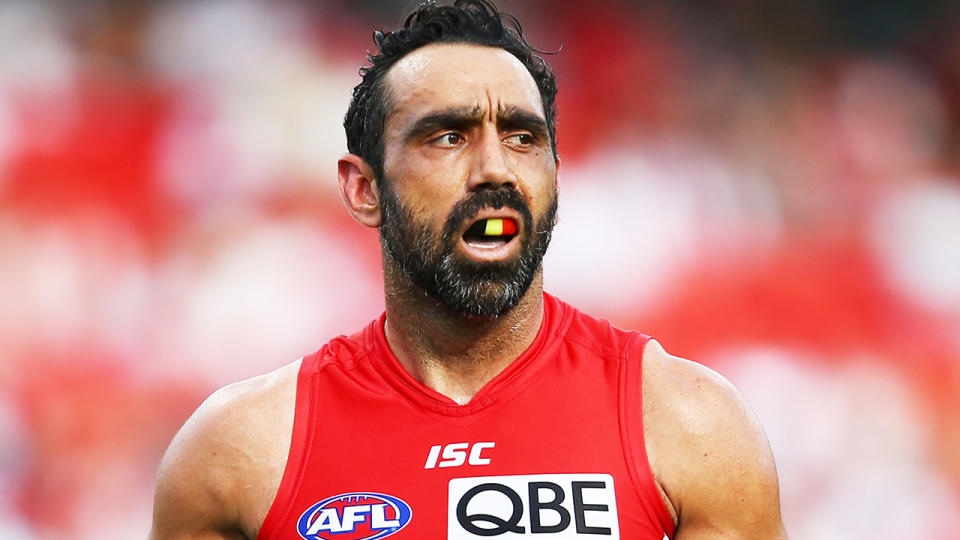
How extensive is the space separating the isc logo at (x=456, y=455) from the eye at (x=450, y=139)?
73 cm

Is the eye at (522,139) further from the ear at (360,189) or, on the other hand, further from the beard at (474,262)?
the ear at (360,189)

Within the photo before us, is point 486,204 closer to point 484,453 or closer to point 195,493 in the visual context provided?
point 484,453

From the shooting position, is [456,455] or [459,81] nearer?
[456,455]

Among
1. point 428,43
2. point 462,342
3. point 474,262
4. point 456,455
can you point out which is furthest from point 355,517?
point 428,43

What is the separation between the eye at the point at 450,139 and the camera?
288 centimetres

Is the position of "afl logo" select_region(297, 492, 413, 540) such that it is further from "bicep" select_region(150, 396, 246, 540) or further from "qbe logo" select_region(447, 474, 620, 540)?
"bicep" select_region(150, 396, 246, 540)

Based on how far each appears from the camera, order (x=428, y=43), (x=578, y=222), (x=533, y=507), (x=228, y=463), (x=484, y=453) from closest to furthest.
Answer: (x=533, y=507), (x=484, y=453), (x=228, y=463), (x=428, y=43), (x=578, y=222)

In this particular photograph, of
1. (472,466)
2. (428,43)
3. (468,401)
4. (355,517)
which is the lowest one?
(355,517)

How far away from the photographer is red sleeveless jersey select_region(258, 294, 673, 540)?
265 cm

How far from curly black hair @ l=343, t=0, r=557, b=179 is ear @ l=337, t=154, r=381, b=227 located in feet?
0.10

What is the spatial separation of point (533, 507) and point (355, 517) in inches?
16.0

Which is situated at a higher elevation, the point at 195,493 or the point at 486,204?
the point at 486,204

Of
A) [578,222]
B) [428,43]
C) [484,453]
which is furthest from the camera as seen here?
[578,222]

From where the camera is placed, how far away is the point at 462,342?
298cm
